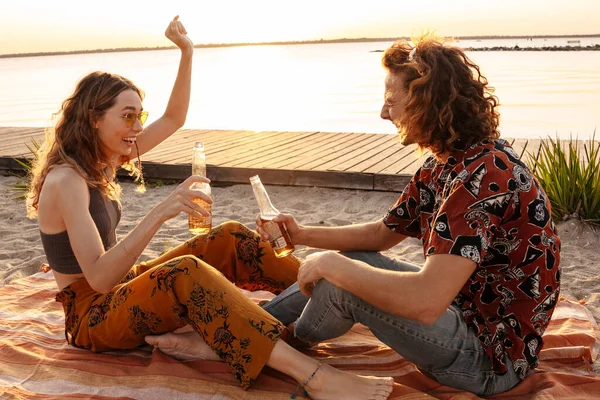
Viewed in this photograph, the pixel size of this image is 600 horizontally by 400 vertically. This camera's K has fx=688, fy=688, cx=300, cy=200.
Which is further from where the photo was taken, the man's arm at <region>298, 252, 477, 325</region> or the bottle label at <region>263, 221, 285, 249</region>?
the bottle label at <region>263, 221, 285, 249</region>

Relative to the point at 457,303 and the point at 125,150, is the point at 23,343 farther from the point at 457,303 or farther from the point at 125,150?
the point at 457,303

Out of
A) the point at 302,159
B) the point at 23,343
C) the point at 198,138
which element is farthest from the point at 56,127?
the point at 198,138

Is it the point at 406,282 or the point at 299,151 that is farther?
the point at 299,151

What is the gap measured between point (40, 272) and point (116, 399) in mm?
2032

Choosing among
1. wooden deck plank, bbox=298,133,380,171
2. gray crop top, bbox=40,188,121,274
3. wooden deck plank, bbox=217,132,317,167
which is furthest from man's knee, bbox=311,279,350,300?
wooden deck plank, bbox=217,132,317,167

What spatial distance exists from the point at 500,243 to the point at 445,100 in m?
0.57

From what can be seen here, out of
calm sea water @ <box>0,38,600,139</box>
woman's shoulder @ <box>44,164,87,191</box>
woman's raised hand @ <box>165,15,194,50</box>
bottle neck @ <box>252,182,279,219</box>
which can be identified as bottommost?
calm sea water @ <box>0,38,600,139</box>

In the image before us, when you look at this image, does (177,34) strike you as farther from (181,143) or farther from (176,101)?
(181,143)

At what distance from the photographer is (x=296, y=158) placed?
733cm

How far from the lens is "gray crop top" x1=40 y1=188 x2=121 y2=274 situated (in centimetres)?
316

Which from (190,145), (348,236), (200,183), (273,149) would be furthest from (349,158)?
(348,236)

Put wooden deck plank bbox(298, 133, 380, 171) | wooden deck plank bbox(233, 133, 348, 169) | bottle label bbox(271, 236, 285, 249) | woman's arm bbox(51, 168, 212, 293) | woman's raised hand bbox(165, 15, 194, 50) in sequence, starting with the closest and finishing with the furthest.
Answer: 1. woman's arm bbox(51, 168, 212, 293)
2. bottle label bbox(271, 236, 285, 249)
3. woman's raised hand bbox(165, 15, 194, 50)
4. wooden deck plank bbox(298, 133, 380, 171)
5. wooden deck plank bbox(233, 133, 348, 169)

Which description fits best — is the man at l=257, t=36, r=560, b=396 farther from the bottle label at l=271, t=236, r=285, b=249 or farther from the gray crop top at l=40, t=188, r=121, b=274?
the gray crop top at l=40, t=188, r=121, b=274

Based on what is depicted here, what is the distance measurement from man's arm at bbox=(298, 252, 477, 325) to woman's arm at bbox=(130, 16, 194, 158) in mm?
1574
